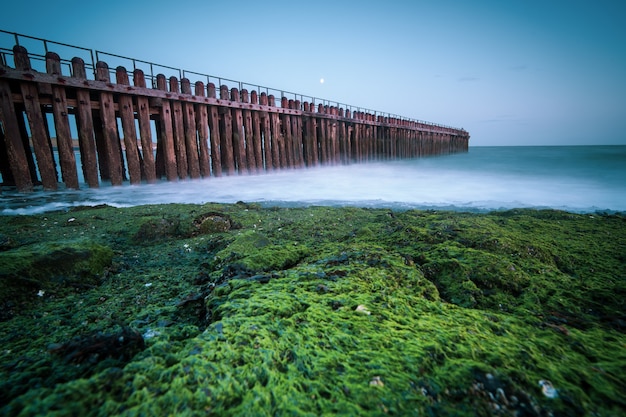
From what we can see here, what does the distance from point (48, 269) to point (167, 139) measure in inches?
328

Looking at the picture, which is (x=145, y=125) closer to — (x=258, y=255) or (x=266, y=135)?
(x=266, y=135)

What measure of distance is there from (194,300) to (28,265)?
1.55 meters

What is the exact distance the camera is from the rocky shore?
3.50ft

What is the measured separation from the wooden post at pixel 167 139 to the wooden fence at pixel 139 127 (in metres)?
0.03

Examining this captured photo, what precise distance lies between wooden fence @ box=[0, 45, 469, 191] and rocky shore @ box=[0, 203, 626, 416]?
5.80 m

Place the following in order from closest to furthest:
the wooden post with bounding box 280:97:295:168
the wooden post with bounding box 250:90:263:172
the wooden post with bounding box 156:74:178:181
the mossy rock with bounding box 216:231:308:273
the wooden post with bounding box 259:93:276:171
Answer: the mossy rock with bounding box 216:231:308:273, the wooden post with bounding box 156:74:178:181, the wooden post with bounding box 250:90:263:172, the wooden post with bounding box 259:93:276:171, the wooden post with bounding box 280:97:295:168

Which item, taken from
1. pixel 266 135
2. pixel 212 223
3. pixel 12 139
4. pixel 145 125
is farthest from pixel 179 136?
pixel 212 223

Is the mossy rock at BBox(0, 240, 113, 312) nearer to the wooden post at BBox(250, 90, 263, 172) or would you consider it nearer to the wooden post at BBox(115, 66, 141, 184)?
the wooden post at BBox(115, 66, 141, 184)

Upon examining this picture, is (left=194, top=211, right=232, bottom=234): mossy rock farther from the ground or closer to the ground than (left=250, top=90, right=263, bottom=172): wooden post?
closer to the ground

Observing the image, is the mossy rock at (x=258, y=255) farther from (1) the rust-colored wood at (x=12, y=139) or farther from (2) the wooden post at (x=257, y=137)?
(2) the wooden post at (x=257, y=137)

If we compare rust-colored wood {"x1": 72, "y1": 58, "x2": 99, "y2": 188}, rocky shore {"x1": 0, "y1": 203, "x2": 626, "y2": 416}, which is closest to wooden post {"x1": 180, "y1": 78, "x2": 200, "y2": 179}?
rust-colored wood {"x1": 72, "y1": 58, "x2": 99, "y2": 188}

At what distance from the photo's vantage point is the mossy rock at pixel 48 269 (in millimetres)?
2219

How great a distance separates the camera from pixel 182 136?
10188mm

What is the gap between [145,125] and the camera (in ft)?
30.1
